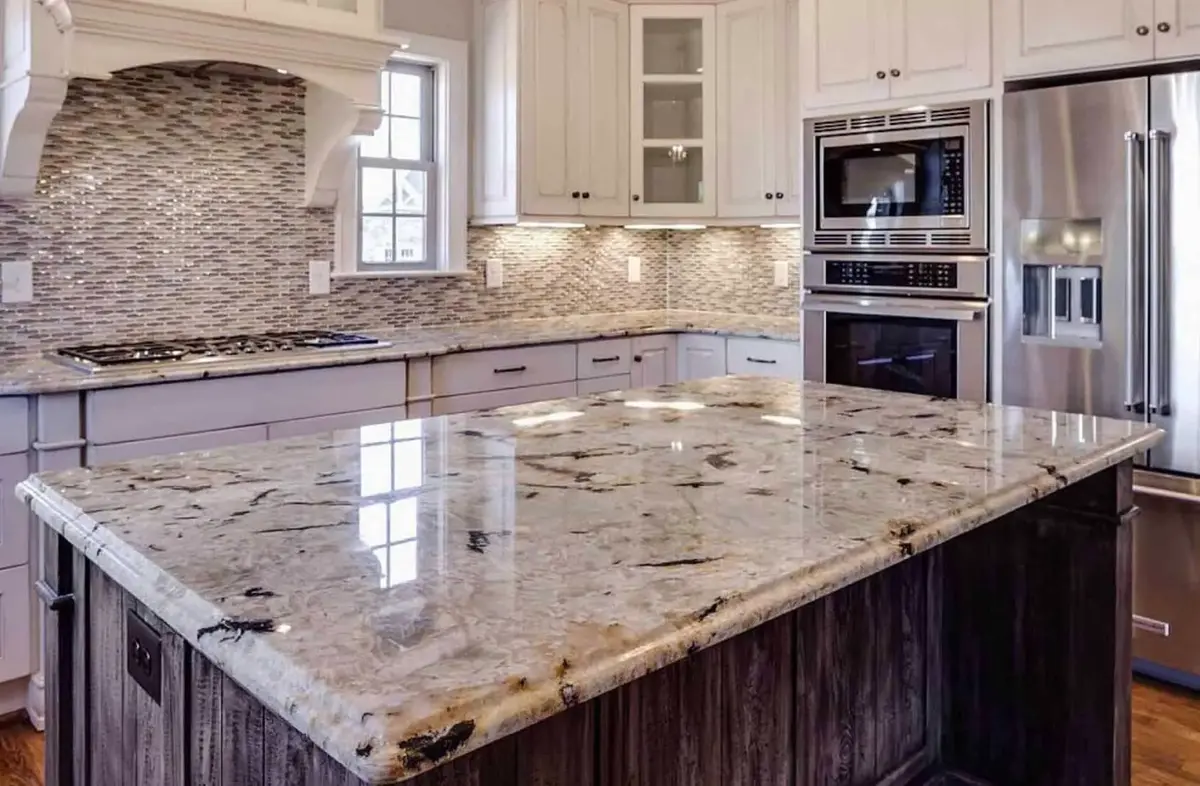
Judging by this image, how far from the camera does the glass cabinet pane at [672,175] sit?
4.60 metres

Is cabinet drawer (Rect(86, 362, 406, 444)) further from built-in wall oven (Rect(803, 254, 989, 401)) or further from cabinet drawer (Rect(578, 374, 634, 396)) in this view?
built-in wall oven (Rect(803, 254, 989, 401))

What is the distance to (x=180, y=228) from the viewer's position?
3.43 m

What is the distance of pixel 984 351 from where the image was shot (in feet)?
11.0

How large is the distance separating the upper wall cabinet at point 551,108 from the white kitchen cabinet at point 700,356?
0.68 meters

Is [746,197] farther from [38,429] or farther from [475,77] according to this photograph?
[38,429]

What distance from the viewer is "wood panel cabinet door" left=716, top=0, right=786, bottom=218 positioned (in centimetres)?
436

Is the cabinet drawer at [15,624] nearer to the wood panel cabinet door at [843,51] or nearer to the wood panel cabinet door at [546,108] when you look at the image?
the wood panel cabinet door at [546,108]

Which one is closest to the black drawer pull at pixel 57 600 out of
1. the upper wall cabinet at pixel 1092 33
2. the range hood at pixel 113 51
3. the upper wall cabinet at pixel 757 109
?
the range hood at pixel 113 51

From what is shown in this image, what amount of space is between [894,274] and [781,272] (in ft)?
3.81

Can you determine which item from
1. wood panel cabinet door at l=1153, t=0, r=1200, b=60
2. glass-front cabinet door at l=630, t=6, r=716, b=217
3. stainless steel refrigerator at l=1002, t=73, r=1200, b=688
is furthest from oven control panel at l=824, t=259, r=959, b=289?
glass-front cabinet door at l=630, t=6, r=716, b=217

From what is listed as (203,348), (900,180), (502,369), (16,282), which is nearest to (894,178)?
(900,180)

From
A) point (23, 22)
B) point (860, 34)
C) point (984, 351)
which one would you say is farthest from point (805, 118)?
point (23, 22)

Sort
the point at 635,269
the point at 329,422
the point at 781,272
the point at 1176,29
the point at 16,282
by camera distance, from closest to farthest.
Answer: the point at 1176,29
the point at 16,282
the point at 329,422
the point at 781,272
the point at 635,269

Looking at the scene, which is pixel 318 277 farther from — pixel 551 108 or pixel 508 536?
pixel 508 536
